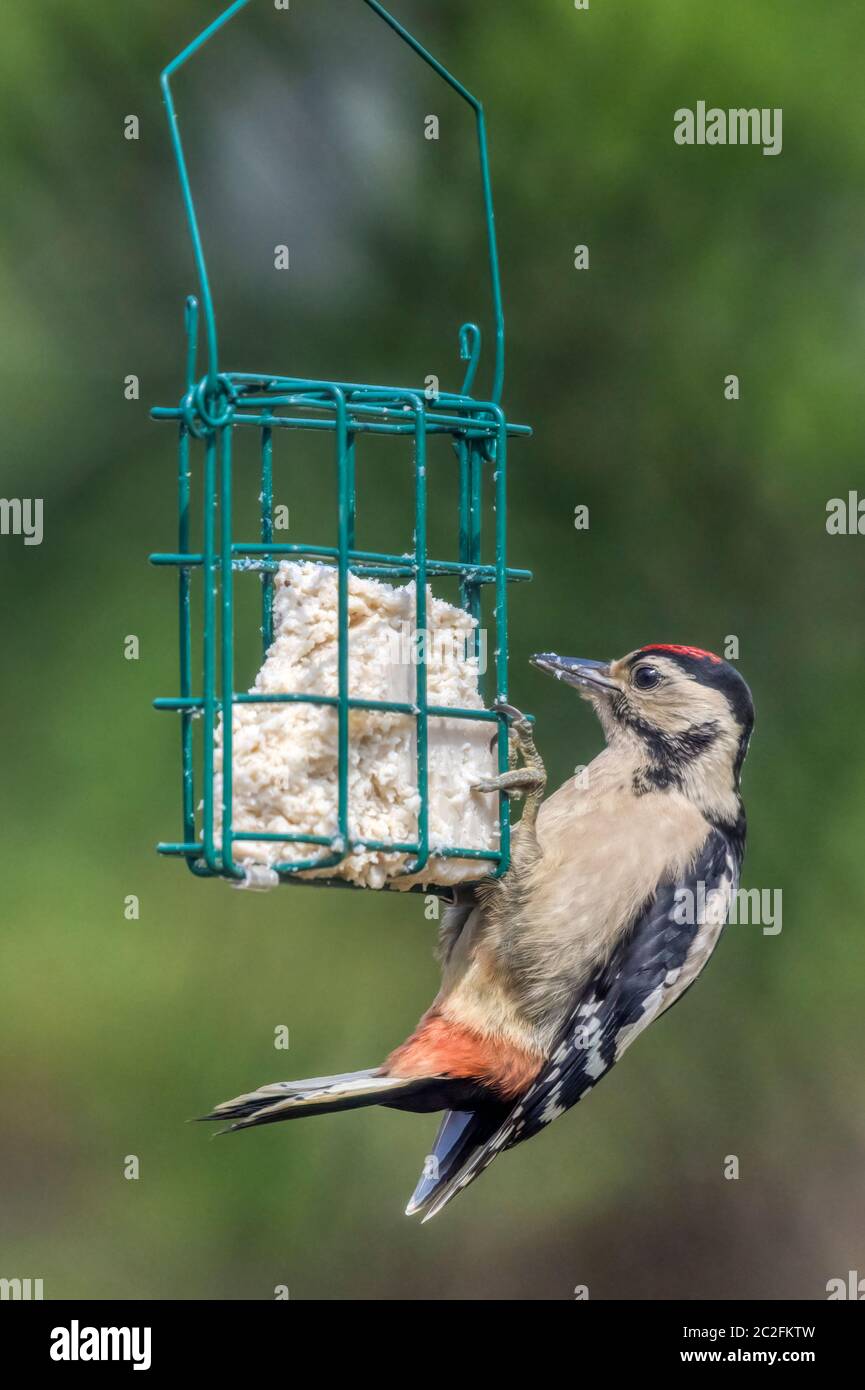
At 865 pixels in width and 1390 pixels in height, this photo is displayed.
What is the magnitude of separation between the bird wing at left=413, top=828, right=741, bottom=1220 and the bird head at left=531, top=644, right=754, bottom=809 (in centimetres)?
16

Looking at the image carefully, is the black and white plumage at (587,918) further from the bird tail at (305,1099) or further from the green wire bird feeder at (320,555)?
the green wire bird feeder at (320,555)

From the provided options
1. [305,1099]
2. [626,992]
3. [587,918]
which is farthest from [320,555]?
[626,992]

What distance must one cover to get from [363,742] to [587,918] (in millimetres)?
921

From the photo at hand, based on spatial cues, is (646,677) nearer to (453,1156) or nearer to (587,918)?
(587,918)

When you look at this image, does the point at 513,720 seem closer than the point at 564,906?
Yes

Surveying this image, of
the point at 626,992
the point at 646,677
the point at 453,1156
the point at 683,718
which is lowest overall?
the point at 453,1156

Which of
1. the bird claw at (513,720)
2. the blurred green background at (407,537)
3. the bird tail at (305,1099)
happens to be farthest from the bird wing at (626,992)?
the blurred green background at (407,537)

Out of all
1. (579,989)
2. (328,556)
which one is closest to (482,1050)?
(579,989)

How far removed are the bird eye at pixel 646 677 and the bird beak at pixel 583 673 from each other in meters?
0.05

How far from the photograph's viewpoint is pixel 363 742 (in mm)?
4496

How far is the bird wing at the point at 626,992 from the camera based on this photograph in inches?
199

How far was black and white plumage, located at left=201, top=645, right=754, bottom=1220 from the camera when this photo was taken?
499 cm
